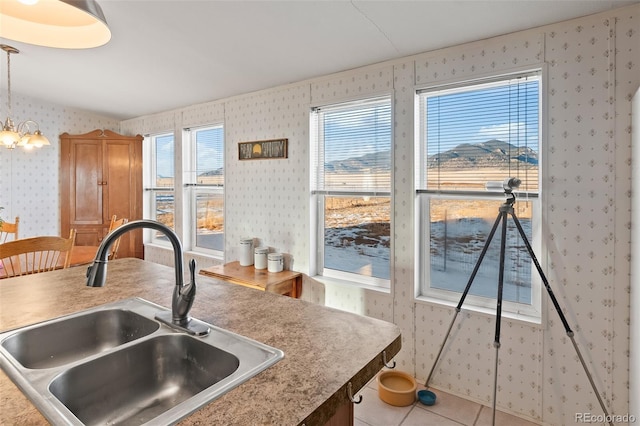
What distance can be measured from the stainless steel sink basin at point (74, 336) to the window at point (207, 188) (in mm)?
2712

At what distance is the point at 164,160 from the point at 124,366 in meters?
4.13

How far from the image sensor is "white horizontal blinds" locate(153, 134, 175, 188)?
457 centimetres

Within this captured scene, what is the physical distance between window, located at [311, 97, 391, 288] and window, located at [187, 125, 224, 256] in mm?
1433

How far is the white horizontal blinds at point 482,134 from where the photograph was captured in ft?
7.28

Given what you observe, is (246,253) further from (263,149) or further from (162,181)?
(162,181)

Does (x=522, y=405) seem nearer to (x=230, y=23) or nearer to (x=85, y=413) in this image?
(x=85, y=413)

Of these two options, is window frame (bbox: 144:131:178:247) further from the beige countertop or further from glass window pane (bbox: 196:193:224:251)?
the beige countertop

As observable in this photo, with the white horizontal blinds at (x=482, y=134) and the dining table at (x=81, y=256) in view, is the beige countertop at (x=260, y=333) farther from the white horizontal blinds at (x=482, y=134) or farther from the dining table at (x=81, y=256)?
the white horizontal blinds at (x=482, y=134)

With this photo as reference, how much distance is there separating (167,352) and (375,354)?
26.3 inches

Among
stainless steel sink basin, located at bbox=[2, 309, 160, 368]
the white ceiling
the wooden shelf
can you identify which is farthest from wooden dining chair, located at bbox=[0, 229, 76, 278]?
the white ceiling

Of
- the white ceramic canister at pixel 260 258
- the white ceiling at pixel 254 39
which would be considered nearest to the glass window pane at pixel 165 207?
the white ceiling at pixel 254 39

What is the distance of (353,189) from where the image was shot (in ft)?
9.84

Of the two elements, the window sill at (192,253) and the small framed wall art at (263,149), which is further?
the window sill at (192,253)

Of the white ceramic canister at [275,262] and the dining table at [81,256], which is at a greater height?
the dining table at [81,256]
